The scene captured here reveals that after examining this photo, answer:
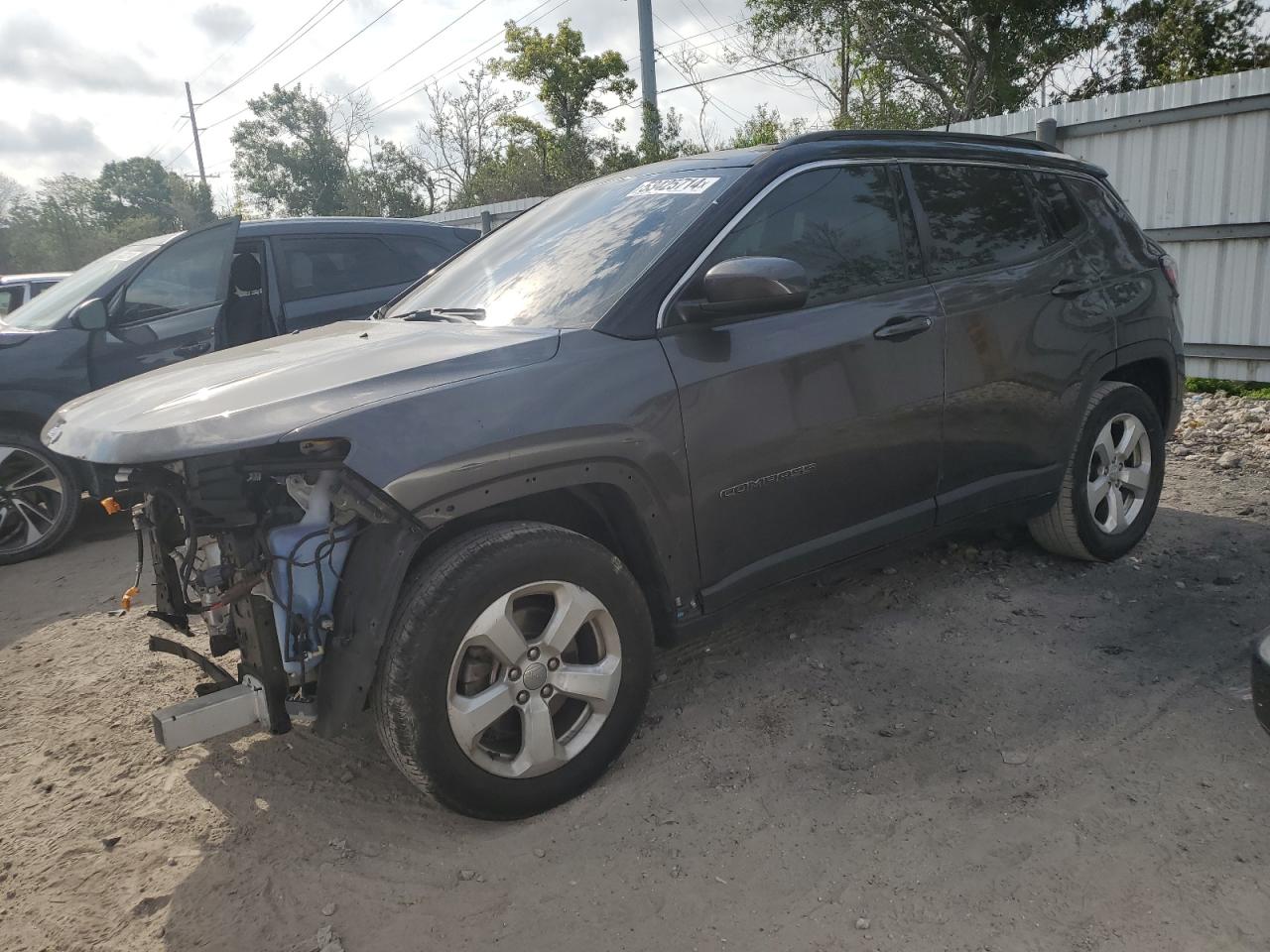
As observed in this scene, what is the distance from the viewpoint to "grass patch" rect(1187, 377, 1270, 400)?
25.1ft

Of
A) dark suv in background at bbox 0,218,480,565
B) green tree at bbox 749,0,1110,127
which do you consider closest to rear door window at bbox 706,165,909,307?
dark suv in background at bbox 0,218,480,565

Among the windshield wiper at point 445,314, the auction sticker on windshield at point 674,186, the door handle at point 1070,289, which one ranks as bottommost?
the door handle at point 1070,289

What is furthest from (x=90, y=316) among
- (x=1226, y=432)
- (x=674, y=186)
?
(x=1226, y=432)

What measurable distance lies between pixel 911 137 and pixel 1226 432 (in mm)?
4387

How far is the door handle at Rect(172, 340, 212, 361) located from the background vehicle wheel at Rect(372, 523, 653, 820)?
4.30 metres

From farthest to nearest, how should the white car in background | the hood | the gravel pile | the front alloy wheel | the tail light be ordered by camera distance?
the white car in background → the gravel pile → the tail light → the front alloy wheel → the hood

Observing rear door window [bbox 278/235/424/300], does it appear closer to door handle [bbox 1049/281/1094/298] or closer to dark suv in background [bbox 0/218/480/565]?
dark suv in background [bbox 0/218/480/565]

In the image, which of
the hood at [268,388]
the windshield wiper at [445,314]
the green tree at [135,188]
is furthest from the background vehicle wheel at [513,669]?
the green tree at [135,188]

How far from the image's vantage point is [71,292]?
6270 millimetres

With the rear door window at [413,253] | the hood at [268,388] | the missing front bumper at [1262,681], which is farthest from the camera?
the rear door window at [413,253]

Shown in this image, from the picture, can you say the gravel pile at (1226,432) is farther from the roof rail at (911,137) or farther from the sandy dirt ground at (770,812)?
the roof rail at (911,137)

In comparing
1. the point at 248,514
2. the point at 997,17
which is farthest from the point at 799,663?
the point at 997,17

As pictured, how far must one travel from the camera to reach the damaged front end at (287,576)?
2.43 meters

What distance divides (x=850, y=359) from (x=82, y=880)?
2.79 metres
